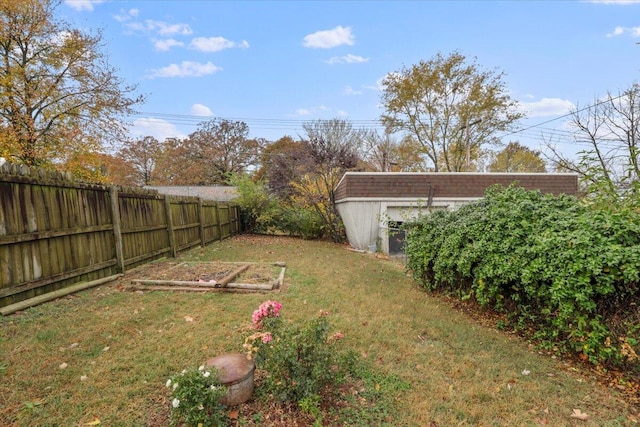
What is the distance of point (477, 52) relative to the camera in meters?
20.6

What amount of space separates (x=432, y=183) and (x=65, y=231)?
1058 cm

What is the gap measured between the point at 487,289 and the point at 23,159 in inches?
612

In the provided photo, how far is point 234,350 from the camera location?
111 inches

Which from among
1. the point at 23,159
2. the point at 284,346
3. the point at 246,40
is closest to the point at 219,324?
the point at 284,346

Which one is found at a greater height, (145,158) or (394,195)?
(145,158)

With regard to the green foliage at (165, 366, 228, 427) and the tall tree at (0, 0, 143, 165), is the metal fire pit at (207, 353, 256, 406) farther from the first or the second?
the tall tree at (0, 0, 143, 165)

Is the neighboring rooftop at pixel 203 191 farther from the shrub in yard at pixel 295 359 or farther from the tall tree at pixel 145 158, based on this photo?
the shrub in yard at pixel 295 359

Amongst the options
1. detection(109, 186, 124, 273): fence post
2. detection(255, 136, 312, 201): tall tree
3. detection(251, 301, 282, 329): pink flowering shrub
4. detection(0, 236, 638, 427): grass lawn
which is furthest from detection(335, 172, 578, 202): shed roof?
detection(251, 301, 282, 329): pink flowering shrub

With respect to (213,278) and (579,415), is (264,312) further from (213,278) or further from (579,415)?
(213,278)

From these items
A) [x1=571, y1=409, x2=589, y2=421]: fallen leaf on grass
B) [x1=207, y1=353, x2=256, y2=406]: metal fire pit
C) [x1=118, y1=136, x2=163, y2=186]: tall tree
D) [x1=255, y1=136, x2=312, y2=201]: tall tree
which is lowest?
[x1=571, y1=409, x2=589, y2=421]: fallen leaf on grass

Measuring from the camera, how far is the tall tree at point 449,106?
21.1 meters

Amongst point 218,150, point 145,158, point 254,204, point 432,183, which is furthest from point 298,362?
point 145,158

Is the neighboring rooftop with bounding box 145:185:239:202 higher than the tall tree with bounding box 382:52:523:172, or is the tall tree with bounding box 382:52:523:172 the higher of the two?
the tall tree with bounding box 382:52:523:172

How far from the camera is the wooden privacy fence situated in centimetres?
343
